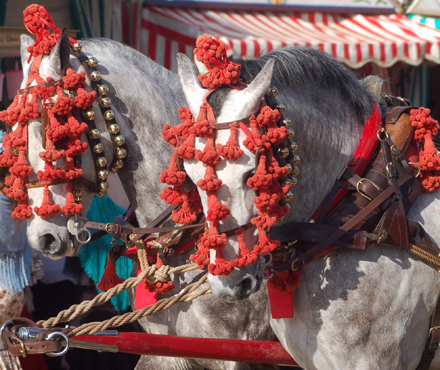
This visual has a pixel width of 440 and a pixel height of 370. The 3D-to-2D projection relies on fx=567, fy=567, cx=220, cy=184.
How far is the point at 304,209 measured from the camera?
1963 mm

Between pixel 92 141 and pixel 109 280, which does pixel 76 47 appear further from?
pixel 109 280

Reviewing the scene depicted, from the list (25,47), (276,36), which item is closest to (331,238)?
(25,47)

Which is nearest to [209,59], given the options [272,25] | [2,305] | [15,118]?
[15,118]

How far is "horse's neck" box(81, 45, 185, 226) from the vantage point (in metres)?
2.29

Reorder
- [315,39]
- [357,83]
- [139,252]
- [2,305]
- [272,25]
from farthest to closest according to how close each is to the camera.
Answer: [272,25] < [315,39] < [2,305] < [139,252] < [357,83]

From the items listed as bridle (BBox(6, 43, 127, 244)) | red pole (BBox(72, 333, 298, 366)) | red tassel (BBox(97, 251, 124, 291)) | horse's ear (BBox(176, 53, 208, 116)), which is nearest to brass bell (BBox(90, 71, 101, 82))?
bridle (BBox(6, 43, 127, 244))

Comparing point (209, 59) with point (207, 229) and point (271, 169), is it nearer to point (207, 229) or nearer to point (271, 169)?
point (271, 169)

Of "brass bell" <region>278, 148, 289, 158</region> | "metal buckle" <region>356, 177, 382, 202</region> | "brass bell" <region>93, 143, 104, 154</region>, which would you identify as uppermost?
"brass bell" <region>278, 148, 289, 158</region>

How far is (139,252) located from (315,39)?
3104 mm

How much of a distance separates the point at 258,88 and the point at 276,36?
A: 3.29 m

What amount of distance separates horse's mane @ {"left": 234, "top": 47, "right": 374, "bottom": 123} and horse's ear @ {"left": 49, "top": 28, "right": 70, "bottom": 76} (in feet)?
2.11

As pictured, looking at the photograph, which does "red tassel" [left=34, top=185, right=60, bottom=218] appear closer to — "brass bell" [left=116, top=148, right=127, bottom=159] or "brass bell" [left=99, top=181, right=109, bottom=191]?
"brass bell" [left=99, top=181, right=109, bottom=191]

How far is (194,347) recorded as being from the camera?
2.08m

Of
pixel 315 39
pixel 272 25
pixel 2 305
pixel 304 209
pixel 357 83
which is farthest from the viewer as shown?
pixel 272 25
